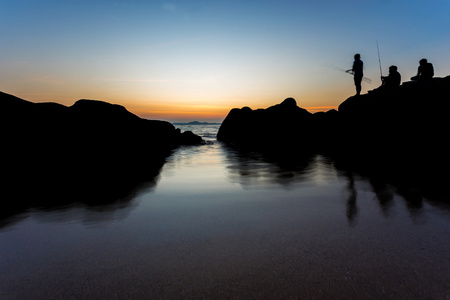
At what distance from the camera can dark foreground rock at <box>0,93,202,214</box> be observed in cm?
509

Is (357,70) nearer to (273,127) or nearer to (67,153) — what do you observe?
(273,127)

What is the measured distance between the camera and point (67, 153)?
1004cm

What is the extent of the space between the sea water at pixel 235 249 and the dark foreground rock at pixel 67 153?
1393 millimetres

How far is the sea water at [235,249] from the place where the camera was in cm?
183

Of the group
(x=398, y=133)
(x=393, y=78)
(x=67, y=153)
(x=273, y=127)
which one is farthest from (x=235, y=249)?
(x=273, y=127)

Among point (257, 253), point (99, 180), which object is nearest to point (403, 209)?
point (257, 253)

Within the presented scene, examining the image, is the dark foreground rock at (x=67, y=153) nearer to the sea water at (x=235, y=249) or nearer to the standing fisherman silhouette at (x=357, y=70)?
the sea water at (x=235, y=249)

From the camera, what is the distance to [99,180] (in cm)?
634

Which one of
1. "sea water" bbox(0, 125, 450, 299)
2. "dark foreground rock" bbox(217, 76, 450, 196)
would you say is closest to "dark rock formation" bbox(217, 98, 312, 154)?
"dark foreground rock" bbox(217, 76, 450, 196)

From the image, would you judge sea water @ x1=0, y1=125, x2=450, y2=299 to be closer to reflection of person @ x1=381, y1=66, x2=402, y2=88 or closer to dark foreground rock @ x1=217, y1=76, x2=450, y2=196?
dark foreground rock @ x1=217, y1=76, x2=450, y2=196

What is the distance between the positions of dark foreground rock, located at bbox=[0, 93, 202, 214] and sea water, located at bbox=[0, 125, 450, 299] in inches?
54.8

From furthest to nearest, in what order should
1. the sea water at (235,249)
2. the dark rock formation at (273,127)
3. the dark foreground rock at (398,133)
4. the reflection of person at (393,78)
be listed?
the dark rock formation at (273,127) < the reflection of person at (393,78) < the dark foreground rock at (398,133) < the sea water at (235,249)

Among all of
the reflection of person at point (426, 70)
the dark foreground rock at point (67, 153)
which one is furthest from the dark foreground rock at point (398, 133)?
the dark foreground rock at point (67, 153)

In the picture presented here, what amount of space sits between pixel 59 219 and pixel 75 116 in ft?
31.3
